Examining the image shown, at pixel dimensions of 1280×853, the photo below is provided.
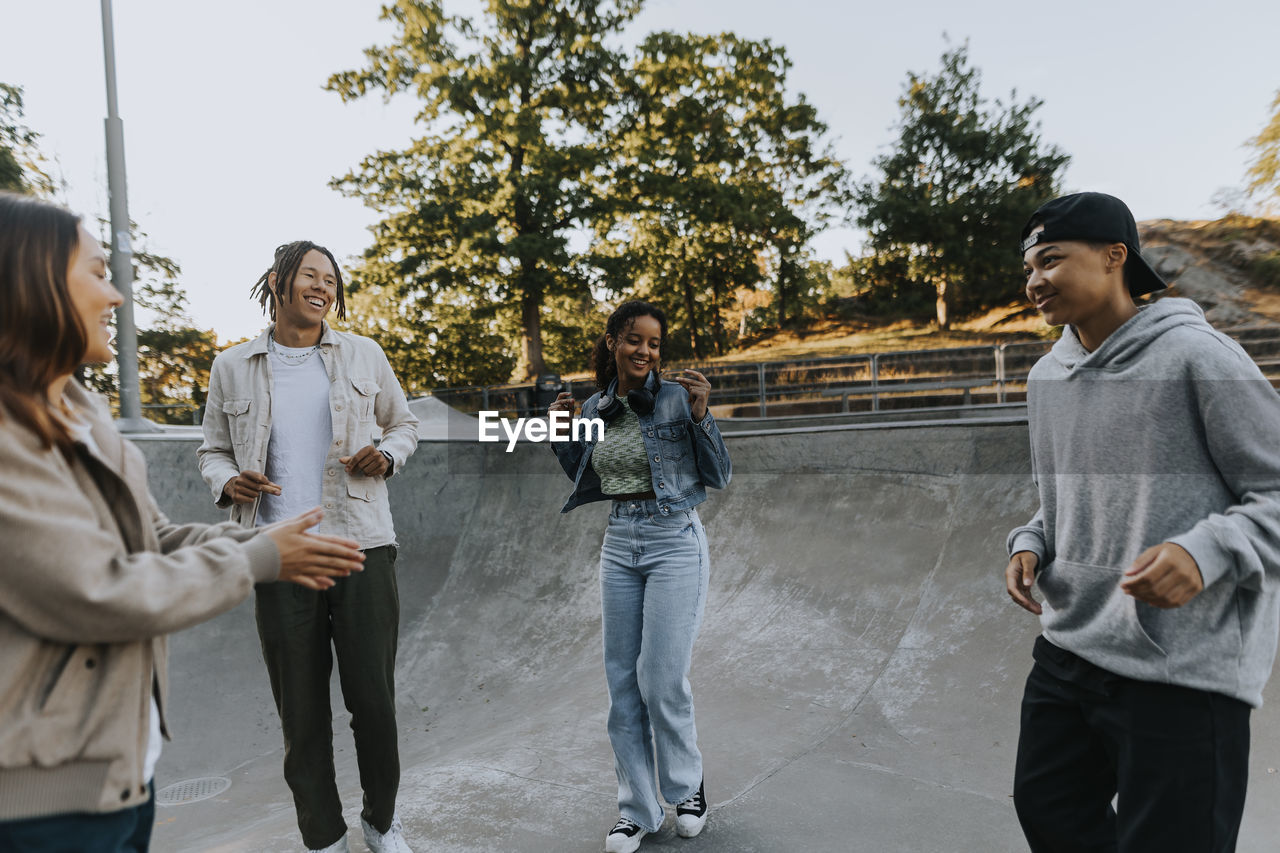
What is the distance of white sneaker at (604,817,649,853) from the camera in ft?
9.94

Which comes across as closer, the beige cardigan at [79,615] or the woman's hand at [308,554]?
the beige cardigan at [79,615]

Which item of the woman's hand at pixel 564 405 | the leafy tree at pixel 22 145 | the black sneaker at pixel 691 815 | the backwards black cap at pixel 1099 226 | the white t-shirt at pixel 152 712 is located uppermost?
the leafy tree at pixel 22 145

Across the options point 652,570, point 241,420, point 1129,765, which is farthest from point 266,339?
point 1129,765

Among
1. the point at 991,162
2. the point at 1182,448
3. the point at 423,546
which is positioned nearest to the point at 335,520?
the point at 1182,448

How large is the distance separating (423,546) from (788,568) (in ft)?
12.7

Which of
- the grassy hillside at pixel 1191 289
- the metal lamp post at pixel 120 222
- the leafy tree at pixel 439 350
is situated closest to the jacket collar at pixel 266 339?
the metal lamp post at pixel 120 222

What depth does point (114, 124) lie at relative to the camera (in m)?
7.98

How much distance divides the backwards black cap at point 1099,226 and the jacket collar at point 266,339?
242cm

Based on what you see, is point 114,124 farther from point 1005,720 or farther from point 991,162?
point 991,162

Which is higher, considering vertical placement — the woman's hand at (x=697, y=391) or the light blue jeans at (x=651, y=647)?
the woman's hand at (x=697, y=391)

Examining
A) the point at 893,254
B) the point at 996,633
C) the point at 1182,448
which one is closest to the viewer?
the point at 1182,448

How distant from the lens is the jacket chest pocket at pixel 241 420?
289cm

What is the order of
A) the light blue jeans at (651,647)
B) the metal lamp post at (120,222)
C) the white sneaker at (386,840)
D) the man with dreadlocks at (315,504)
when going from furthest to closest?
the metal lamp post at (120,222), the light blue jeans at (651,647), the white sneaker at (386,840), the man with dreadlocks at (315,504)

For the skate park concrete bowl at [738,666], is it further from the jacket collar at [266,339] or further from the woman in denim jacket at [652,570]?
the jacket collar at [266,339]
